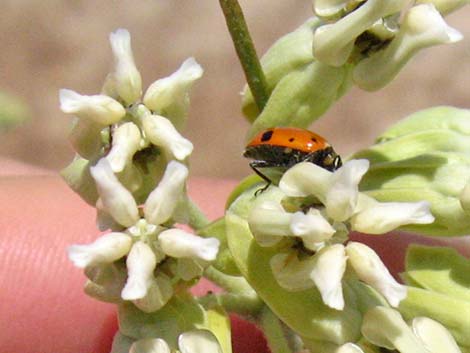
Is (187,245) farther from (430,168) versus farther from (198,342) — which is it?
(430,168)

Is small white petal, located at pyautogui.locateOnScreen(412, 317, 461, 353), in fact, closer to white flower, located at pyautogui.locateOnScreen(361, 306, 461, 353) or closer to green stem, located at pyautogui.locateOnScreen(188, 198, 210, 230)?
white flower, located at pyautogui.locateOnScreen(361, 306, 461, 353)

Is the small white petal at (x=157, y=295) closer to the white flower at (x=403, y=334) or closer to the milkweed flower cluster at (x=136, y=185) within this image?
the milkweed flower cluster at (x=136, y=185)

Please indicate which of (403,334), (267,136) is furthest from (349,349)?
(267,136)

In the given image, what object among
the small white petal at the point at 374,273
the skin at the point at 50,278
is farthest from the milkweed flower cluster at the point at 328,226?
the skin at the point at 50,278

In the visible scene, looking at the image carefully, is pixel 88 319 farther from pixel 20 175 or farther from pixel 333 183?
pixel 333 183

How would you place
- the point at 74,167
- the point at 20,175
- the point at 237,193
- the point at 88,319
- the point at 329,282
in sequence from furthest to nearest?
the point at 20,175
the point at 88,319
the point at 237,193
the point at 74,167
the point at 329,282

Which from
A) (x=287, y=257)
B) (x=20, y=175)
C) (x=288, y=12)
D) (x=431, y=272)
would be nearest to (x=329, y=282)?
(x=287, y=257)
